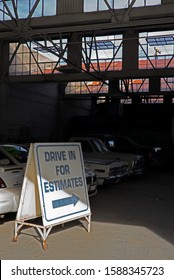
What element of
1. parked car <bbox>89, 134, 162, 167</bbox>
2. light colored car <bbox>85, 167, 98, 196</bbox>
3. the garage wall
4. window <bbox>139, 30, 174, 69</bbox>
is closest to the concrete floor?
light colored car <bbox>85, 167, 98, 196</bbox>

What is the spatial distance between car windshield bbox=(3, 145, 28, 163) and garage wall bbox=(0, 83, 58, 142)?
15276 millimetres

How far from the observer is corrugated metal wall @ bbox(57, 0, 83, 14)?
12.8m

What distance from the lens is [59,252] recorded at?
544cm

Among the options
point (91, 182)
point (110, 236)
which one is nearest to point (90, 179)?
point (91, 182)

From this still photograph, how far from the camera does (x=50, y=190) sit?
5961 mm

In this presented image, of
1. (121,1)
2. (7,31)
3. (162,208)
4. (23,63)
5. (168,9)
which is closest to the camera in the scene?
(162,208)

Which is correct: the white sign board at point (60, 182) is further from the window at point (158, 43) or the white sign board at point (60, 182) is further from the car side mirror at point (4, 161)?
the window at point (158, 43)

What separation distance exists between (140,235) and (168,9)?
7.65 m

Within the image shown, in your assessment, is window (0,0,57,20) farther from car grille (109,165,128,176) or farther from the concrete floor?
the concrete floor

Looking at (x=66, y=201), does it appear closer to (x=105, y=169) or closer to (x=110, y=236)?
(x=110, y=236)

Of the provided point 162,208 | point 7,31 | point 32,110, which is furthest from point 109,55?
point 162,208

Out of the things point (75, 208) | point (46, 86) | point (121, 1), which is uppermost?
point (121, 1)

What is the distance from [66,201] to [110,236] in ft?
3.11

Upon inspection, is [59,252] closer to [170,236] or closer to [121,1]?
[170,236]
